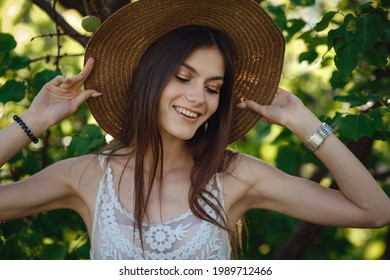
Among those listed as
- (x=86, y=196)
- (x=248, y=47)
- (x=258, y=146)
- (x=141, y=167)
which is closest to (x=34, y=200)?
(x=86, y=196)

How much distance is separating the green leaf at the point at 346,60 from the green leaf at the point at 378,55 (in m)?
0.15

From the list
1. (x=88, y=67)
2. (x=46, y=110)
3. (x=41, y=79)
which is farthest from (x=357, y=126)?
(x=41, y=79)

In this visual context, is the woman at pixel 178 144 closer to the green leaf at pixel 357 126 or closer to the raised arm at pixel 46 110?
the raised arm at pixel 46 110

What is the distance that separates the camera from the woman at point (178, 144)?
2.48 meters

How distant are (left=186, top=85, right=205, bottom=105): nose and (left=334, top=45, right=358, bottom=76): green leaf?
51cm

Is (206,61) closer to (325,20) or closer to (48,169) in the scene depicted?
(325,20)

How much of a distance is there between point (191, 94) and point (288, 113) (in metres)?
0.39

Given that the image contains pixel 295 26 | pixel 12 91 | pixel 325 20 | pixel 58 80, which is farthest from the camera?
pixel 295 26

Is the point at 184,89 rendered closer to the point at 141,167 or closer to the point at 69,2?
the point at 141,167

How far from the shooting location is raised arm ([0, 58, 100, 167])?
97.9 inches

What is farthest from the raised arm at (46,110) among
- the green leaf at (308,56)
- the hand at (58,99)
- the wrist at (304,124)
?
the green leaf at (308,56)

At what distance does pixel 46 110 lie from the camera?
2.54 m

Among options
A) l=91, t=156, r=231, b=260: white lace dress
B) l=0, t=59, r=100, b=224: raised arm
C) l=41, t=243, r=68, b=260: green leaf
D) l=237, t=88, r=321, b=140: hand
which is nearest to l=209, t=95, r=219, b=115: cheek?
l=237, t=88, r=321, b=140: hand

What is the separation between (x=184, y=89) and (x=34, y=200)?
68 centimetres
